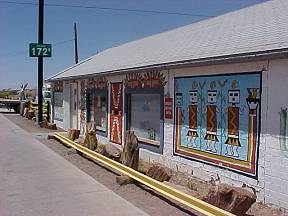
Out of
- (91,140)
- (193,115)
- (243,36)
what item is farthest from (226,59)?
(91,140)

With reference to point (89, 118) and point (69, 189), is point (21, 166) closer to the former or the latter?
point (69, 189)

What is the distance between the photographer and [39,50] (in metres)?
22.5

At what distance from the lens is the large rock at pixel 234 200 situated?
215 inches

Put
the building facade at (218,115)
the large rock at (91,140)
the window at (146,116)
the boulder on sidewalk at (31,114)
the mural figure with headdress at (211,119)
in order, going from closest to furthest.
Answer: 1. the building facade at (218,115)
2. the mural figure with headdress at (211,119)
3. the window at (146,116)
4. the large rock at (91,140)
5. the boulder on sidewalk at (31,114)

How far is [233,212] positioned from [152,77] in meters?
5.85

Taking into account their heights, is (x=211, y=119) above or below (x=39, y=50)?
below

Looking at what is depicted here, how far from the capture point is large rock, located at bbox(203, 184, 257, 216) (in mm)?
5461

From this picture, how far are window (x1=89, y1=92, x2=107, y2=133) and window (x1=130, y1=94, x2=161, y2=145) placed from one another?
2.39m

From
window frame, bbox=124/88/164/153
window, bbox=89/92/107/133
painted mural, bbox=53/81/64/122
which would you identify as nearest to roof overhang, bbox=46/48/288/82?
window frame, bbox=124/88/164/153

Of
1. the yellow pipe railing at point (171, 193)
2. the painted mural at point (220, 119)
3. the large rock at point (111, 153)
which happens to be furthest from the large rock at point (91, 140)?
the painted mural at point (220, 119)

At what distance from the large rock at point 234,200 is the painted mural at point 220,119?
4.81 ft

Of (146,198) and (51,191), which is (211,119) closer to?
(146,198)

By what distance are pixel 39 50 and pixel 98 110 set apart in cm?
889

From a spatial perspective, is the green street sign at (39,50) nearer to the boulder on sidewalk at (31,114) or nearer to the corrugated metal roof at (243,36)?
the boulder on sidewalk at (31,114)
